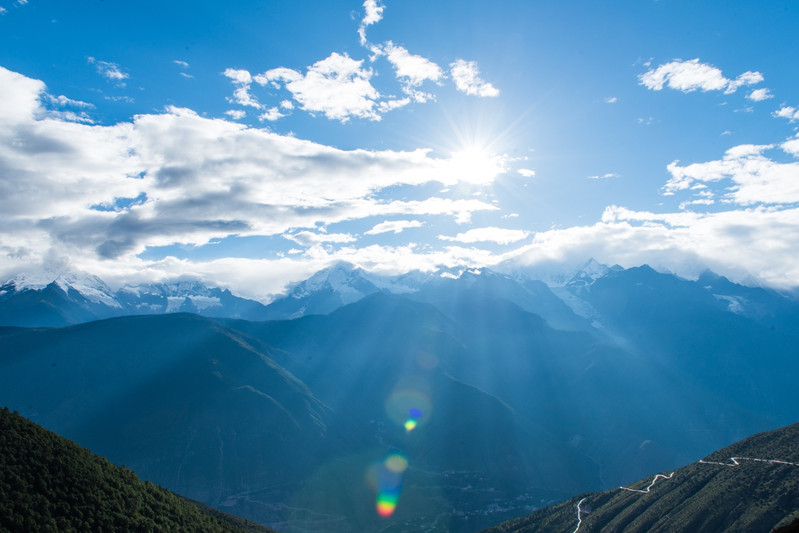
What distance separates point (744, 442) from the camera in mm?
137875

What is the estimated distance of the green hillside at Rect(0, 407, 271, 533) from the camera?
231 ft

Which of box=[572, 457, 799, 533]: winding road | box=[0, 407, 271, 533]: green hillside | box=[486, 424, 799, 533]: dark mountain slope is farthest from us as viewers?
box=[572, 457, 799, 533]: winding road

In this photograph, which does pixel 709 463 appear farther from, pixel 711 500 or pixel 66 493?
pixel 66 493

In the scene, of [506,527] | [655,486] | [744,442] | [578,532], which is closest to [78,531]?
[578,532]

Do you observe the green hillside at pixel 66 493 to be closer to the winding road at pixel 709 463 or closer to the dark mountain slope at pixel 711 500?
the dark mountain slope at pixel 711 500

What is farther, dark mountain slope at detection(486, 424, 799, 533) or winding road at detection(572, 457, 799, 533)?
winding road at detection(572, 457, 799, 533)

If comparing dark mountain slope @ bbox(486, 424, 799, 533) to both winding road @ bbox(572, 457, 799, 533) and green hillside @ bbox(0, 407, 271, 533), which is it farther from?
green hillside @ bbox(0, 407, 271, 533)

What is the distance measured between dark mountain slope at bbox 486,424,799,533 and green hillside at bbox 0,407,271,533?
Result: 87.8 m

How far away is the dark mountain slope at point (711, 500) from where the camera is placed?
330 feet

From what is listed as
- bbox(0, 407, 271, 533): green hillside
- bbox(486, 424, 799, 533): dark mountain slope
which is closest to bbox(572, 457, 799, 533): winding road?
bbox(486, 424, 799, 533): dark mountain slope

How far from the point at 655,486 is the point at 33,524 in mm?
132986

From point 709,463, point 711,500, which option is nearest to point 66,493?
point 711,500

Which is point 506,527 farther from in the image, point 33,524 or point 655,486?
point 33,524

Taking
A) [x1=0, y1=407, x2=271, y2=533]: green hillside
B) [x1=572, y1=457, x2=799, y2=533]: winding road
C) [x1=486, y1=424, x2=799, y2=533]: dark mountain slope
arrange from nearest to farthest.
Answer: [x1=0, y1=407, x2=271, y2=533]: green hillside < [x1=486, y1=424, x2=799, y2=533]: dark mountain slope < [x1=572, y1=457, x2=799, y2=533]: winding road
